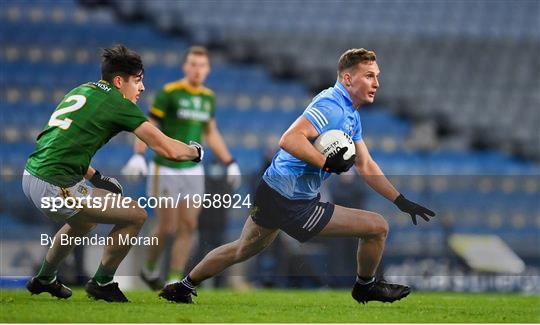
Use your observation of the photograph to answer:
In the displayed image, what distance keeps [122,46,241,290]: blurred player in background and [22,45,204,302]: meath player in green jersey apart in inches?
17.2

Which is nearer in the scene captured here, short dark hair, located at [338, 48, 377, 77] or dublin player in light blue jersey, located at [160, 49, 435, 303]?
dublin player in light blue jersey, located at [160, 49, 435, 303]

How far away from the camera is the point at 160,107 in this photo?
30.7 feet

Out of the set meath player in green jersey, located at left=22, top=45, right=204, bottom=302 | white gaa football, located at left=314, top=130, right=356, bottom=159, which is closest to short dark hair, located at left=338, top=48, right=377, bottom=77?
white gaa football, located at left=314, top=130, right=356, bottom=159

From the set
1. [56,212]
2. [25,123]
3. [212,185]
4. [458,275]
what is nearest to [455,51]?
[25,123]

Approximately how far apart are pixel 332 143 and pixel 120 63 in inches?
50.2

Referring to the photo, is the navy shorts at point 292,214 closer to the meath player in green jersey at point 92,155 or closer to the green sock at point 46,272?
the meath player in green jersey at point 92,155

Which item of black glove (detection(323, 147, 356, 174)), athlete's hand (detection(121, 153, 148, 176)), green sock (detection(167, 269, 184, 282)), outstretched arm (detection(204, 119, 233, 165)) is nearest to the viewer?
black glove (detection(323, 147, 356, 174))

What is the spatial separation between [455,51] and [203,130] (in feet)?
31.0

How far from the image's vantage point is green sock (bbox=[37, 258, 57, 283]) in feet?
22.8

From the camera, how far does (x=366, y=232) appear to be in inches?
266

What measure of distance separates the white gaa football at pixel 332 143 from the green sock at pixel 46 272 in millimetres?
1744

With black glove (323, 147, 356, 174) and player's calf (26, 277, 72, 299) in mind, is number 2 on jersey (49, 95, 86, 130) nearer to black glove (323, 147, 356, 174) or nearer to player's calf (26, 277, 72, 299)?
player's calf (26, 277, 72, 299)

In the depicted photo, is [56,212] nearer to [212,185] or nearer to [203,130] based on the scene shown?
[212,185]

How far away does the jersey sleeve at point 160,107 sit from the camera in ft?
30.7
